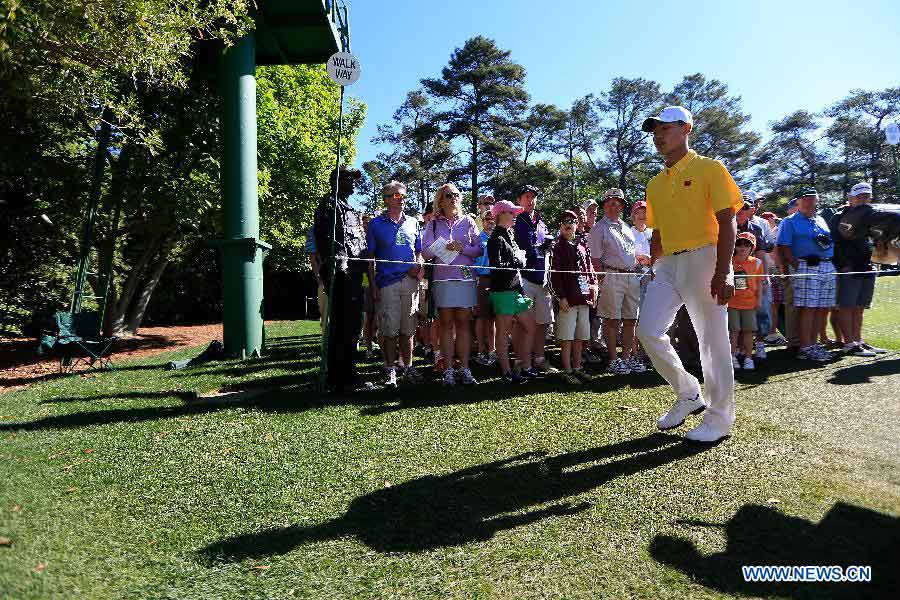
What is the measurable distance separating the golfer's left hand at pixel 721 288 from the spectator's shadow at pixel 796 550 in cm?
160

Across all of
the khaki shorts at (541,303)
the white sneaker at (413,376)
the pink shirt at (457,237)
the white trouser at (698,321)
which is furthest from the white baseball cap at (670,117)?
the white sneaker at (413,376)

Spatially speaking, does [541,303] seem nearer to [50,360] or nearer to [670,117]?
[670,117]

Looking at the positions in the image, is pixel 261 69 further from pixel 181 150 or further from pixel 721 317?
pixel 721 317

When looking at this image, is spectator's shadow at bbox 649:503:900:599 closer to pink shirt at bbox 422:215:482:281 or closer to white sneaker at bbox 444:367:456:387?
white sneaker at bbox 444:367:456:387

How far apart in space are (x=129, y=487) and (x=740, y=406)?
5284 mm

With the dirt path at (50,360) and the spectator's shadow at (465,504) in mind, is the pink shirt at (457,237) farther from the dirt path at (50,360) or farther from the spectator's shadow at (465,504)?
the dirt path at (50,360)

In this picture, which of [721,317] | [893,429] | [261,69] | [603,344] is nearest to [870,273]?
[603,344]

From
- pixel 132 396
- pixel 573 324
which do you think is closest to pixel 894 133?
pixel 573 324

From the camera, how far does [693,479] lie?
3777mm

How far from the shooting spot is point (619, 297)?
299 inches

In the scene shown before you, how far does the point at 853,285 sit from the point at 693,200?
5473 mm

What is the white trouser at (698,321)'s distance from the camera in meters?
4.52

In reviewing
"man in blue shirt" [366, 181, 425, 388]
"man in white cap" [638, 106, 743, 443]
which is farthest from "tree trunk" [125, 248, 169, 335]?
"man in white cap" [638, 106, 743, 443]

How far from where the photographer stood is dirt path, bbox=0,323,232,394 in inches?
385
